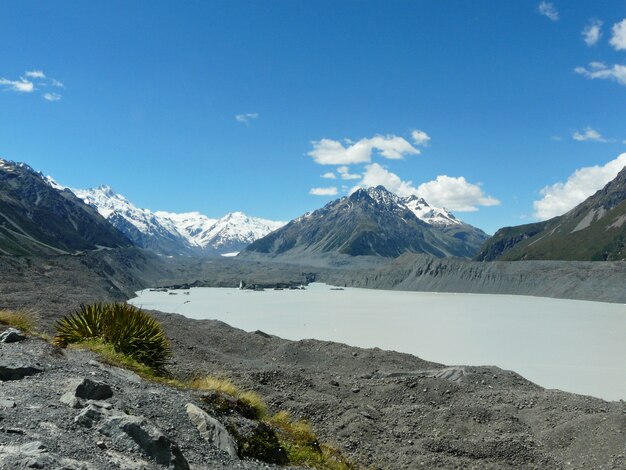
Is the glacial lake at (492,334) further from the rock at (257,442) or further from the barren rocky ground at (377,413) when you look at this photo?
the rock at (257,442)

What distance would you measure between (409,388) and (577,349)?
100.0ft

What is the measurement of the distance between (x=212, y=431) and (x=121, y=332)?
622cm

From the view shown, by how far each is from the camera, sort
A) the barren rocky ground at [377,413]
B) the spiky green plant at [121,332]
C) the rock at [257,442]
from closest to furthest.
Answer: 1. the barren rocky ground at [377,413]
2. the rock at [257,442]
3. the spiky green plant at [121,332]

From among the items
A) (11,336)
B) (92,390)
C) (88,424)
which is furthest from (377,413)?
(88,424)

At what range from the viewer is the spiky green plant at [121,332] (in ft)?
42.7

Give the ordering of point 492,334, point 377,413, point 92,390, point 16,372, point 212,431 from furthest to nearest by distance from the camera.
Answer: point 492,334 → point 377,413 → point 16,372 → point 212,431 → point 92,390

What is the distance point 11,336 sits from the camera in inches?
430

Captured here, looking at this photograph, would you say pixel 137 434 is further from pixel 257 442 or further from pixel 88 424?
pixel 257 442

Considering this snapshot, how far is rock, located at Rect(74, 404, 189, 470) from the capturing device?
629 centimetres

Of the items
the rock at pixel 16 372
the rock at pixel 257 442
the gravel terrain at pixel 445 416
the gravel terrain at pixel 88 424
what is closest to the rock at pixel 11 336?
the gravel terrain at pixel 88 424

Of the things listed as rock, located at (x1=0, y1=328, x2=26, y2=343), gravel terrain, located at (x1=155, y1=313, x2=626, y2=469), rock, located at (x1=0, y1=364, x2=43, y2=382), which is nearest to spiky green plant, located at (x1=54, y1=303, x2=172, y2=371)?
rock, located at (x1=0, y1=328, x2=26, y2=343)

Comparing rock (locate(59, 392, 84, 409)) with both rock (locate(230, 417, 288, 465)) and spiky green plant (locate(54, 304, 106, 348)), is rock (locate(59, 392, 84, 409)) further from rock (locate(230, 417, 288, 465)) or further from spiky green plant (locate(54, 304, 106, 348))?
spiky green plant (locate(54, 304, 106, 348))

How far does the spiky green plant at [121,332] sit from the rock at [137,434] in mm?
6367

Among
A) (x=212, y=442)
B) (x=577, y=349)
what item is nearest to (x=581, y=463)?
(x=212, y=442)
